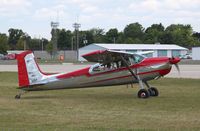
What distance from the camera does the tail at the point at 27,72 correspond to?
19.3 metres

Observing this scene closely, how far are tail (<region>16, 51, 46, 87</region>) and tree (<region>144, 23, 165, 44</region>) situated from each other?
135 m

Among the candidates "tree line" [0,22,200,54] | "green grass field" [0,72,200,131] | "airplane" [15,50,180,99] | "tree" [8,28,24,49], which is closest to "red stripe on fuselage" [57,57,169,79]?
"airplane" [15,50,180,99]

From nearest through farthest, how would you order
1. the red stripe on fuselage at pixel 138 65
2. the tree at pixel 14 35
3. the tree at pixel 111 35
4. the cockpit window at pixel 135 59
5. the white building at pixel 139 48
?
the red stripe on fuselage at pixel 138 65, the cockpit window at pixel 135 59, the white building at pixel 139 48, the tree at pixel 111 35, the tree at pixel 14 35

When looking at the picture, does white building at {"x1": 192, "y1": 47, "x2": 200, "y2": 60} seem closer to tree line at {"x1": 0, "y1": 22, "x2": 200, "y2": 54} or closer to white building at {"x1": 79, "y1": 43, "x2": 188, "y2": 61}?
white building at {"x1": 79, "y1": 43, "x2": 188, "y2": 61}

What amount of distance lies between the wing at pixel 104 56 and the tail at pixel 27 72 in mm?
2542

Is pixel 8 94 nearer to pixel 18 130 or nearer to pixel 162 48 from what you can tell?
pixel 18 130

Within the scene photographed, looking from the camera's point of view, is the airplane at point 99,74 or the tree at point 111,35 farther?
the tree at point 111,35

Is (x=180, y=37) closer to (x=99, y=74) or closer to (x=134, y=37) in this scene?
(x=134, y=37)

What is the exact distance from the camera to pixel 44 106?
51.5 feet

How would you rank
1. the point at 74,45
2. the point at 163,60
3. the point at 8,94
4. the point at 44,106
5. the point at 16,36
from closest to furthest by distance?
the point at 44,106
the point at 163,60
the point at 8,94
the point at 74,45
the point at 16,36

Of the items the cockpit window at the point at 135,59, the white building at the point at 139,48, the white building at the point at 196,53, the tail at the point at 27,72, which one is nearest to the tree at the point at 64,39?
the white building at the point at 139,48

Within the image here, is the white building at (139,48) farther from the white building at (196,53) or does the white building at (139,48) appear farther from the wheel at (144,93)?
the wheel at (144,93)

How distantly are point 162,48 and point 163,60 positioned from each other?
96.4 meters

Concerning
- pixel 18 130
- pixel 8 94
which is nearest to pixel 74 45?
pixel 8 94
